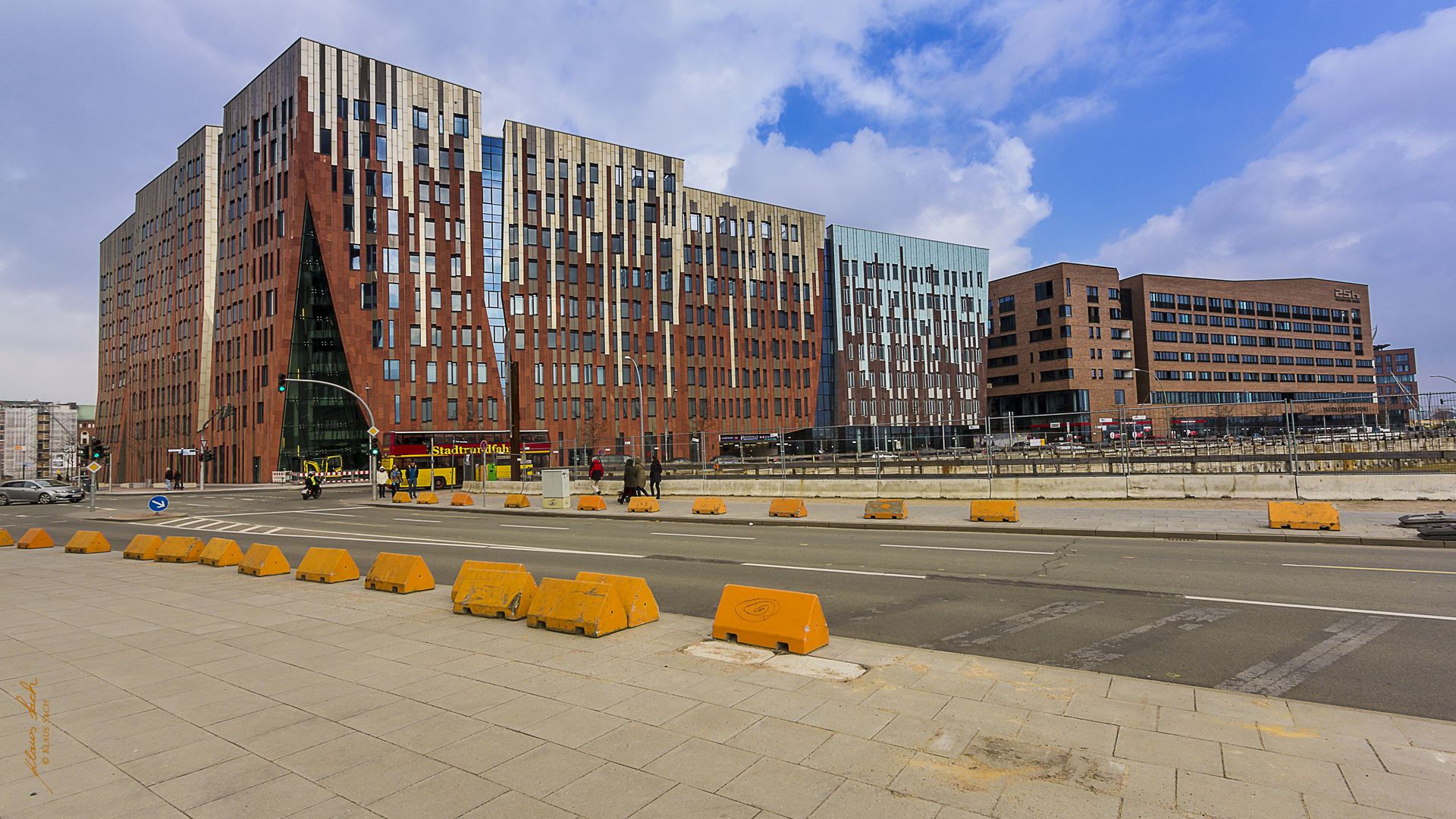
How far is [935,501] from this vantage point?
2436cm

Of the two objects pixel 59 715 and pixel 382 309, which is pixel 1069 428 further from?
pixel 382 309

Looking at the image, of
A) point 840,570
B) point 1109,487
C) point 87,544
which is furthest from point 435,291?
point 840,570

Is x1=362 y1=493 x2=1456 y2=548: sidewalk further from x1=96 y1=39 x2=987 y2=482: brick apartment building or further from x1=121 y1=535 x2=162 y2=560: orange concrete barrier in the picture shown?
x1=96 y1=39 x2=987 y2=482: brick apartment building

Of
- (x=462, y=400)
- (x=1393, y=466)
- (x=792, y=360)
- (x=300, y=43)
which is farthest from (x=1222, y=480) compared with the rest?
(x=300, y=43)

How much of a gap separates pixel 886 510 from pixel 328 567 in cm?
1338

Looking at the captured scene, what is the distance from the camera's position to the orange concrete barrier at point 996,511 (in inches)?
687

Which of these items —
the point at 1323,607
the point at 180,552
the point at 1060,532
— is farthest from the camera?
the point at 1060,532

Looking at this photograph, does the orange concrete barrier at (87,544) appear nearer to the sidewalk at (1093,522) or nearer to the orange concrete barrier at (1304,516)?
the sidewalk at (1093,522)

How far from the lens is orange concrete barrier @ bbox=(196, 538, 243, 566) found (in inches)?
544

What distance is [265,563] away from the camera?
1242 cm

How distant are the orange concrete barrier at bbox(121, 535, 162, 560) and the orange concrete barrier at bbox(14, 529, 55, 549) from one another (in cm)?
533

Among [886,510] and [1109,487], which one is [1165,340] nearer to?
[1109,487]

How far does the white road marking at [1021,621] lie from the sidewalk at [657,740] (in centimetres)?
94

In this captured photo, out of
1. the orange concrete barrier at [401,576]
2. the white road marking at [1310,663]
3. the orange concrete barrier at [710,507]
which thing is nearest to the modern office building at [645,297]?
the orange concrete barrier at [710,507]
